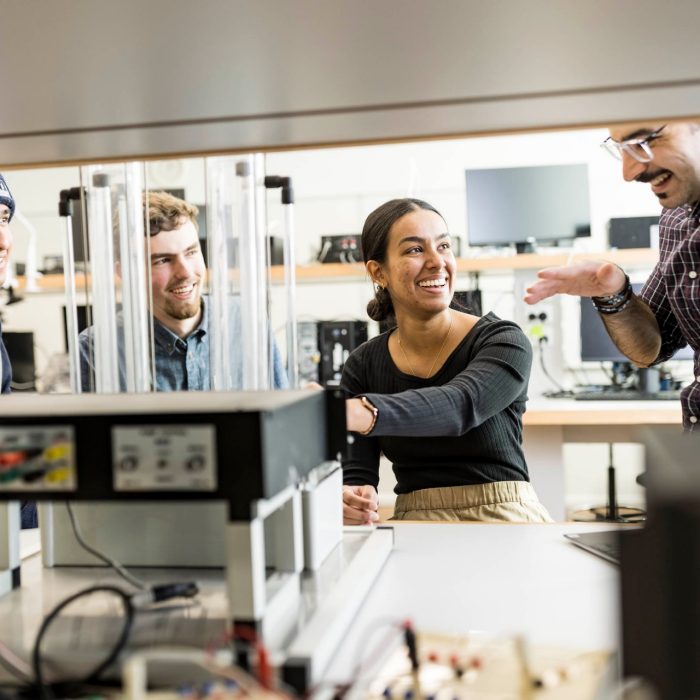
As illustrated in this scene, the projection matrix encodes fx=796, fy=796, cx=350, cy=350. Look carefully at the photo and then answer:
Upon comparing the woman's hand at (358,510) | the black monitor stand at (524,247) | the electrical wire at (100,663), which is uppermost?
the black monitor stand at (524,247)

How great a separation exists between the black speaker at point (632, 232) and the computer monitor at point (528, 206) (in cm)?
16

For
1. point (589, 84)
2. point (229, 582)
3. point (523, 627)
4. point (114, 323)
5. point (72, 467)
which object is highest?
point (589, 84)

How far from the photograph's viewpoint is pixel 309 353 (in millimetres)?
3693

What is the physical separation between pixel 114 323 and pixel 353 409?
0.44 metres

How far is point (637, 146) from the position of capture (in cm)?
137

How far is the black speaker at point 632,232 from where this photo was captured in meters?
3.71

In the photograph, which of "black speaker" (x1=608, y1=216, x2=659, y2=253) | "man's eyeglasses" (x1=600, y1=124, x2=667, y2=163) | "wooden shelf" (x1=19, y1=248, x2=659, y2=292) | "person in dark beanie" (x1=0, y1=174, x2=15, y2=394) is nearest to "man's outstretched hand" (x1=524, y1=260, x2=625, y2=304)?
"man's eyeglasses" (x1=600, y1=124, x2=667, y2=163)

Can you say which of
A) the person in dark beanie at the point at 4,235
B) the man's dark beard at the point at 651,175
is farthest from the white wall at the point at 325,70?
the person in dark beanie at the point at 4,235

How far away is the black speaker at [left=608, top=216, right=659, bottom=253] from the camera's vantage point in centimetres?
371

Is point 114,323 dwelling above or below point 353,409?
above

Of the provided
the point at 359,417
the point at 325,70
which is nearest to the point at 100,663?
the point at 325,70

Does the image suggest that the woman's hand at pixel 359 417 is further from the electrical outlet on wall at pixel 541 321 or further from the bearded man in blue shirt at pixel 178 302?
the electrical outlet on wall at pixel 541 321

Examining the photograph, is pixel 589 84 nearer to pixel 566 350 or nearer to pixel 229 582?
pixel 229 582

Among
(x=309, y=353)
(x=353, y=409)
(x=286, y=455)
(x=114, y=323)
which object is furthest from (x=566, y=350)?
(x=286, y=455)
